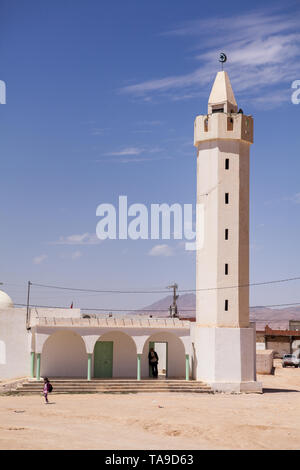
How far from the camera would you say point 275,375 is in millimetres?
46188

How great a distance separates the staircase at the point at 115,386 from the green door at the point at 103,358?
2285 mm

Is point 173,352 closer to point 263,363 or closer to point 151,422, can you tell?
point 263,363

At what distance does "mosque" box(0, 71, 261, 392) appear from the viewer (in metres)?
33.1

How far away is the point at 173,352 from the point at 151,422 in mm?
13960

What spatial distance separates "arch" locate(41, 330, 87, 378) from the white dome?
6033 mm

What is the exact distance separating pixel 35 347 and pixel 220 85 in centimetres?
1668

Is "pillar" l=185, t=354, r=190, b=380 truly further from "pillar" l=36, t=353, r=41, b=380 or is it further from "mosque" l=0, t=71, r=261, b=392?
"pillar" l=36, t=353, r=41, b=380

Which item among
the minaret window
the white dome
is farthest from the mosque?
the white dome

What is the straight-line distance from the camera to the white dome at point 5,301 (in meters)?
40.0

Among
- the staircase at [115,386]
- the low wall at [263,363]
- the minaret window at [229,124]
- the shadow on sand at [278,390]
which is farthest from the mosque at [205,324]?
the low wall at [263,363]

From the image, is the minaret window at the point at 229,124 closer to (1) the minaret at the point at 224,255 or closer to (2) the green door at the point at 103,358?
(1) the minaret at the point at 224,255
